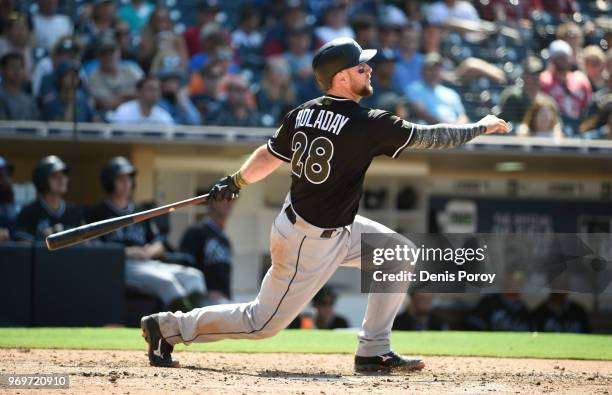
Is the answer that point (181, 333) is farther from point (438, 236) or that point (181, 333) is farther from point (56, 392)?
point (438, 236)

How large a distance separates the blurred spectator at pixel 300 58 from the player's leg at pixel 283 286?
6390mm

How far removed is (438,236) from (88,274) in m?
3.37

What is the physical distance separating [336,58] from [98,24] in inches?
271

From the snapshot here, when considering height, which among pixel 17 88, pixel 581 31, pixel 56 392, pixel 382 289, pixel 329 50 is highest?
pixel 581 31

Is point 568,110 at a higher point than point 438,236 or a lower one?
higher

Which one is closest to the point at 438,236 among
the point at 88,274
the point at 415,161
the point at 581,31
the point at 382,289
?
the point at 382,289

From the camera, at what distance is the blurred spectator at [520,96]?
37.4ft

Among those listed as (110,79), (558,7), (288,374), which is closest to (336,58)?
(288,374)

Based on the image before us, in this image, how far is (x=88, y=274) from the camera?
8.35m

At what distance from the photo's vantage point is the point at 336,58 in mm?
5043

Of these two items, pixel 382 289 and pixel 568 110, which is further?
pixel 568 110

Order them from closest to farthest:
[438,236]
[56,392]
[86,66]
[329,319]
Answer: [56,392]
[438,236]
[329,319]
[86,66]

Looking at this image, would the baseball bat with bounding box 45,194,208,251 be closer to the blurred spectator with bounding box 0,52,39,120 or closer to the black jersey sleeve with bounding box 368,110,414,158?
the black jersey sleeve with bounding box 368,110,414,158

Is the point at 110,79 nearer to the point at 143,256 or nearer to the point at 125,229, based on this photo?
the point at 125,229
